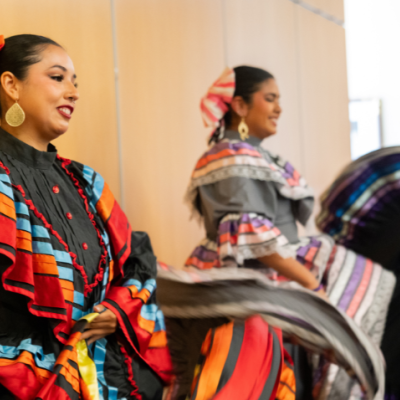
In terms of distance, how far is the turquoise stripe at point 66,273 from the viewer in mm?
1048

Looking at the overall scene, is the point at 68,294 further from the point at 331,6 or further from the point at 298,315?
the point at 331,6

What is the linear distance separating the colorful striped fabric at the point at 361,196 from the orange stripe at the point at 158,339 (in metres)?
0.83

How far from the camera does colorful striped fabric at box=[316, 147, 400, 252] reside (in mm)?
1659

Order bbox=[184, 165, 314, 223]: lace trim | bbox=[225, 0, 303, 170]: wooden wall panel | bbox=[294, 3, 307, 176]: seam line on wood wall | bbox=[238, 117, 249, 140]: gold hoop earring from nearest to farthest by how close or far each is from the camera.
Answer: bbox=[184, 165, 314, 223]: lace trim
bbox=[238, 117, 249, 140]: gold hoop earring
bbox=[225, 0, 303, 170]: wooden wall panel
bbox=[294, 3, 307, 176]: seam line on wood wall

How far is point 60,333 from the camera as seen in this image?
104 cm

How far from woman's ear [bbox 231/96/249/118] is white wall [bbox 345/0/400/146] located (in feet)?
13.9

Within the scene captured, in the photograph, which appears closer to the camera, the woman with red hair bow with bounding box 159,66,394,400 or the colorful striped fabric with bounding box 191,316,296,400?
the colorful striped fabric with bounding box 191,316,296,400

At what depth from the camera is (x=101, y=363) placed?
110cm

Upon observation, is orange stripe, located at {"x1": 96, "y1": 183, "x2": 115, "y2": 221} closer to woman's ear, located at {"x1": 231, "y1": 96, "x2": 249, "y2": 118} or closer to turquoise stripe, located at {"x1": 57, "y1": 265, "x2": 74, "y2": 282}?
turquoise stripe, located at {"x1": 57, "y1": 265, "x2": 74, "y2": 282}

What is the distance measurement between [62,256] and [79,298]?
0.33 ft

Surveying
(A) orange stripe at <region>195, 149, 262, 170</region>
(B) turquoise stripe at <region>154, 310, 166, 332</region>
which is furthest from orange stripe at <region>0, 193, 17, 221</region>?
(A) orange stripe at <region>195, 149, 262, 170</region>


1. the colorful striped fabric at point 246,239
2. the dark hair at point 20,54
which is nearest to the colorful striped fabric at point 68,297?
the dark hair at point 20,54

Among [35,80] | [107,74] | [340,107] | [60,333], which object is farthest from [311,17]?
[60,333]

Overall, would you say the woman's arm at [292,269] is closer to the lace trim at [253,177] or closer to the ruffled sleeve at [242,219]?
the ruffled sleeve at [242,219]
